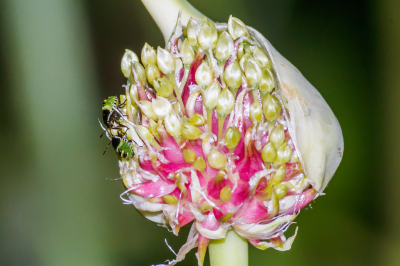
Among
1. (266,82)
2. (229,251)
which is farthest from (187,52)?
(229,251)

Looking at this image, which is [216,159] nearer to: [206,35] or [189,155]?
[189,155]

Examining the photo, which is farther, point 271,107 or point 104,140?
point 104,140

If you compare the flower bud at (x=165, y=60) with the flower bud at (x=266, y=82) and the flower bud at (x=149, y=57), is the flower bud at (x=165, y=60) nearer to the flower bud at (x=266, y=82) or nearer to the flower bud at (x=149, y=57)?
the flower bud at (x=149, y=57)

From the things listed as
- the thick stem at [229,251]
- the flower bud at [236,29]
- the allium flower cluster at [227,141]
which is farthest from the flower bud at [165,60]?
the thick stem at [229,251]

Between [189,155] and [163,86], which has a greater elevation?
[163,86]

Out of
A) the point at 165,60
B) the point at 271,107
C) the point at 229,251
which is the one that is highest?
the point at 165,60

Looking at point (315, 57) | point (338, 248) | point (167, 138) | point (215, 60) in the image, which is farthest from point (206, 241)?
point (315, 57)

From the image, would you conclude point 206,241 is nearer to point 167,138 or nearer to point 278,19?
point 167,138

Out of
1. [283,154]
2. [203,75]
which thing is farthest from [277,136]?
[203,75]
